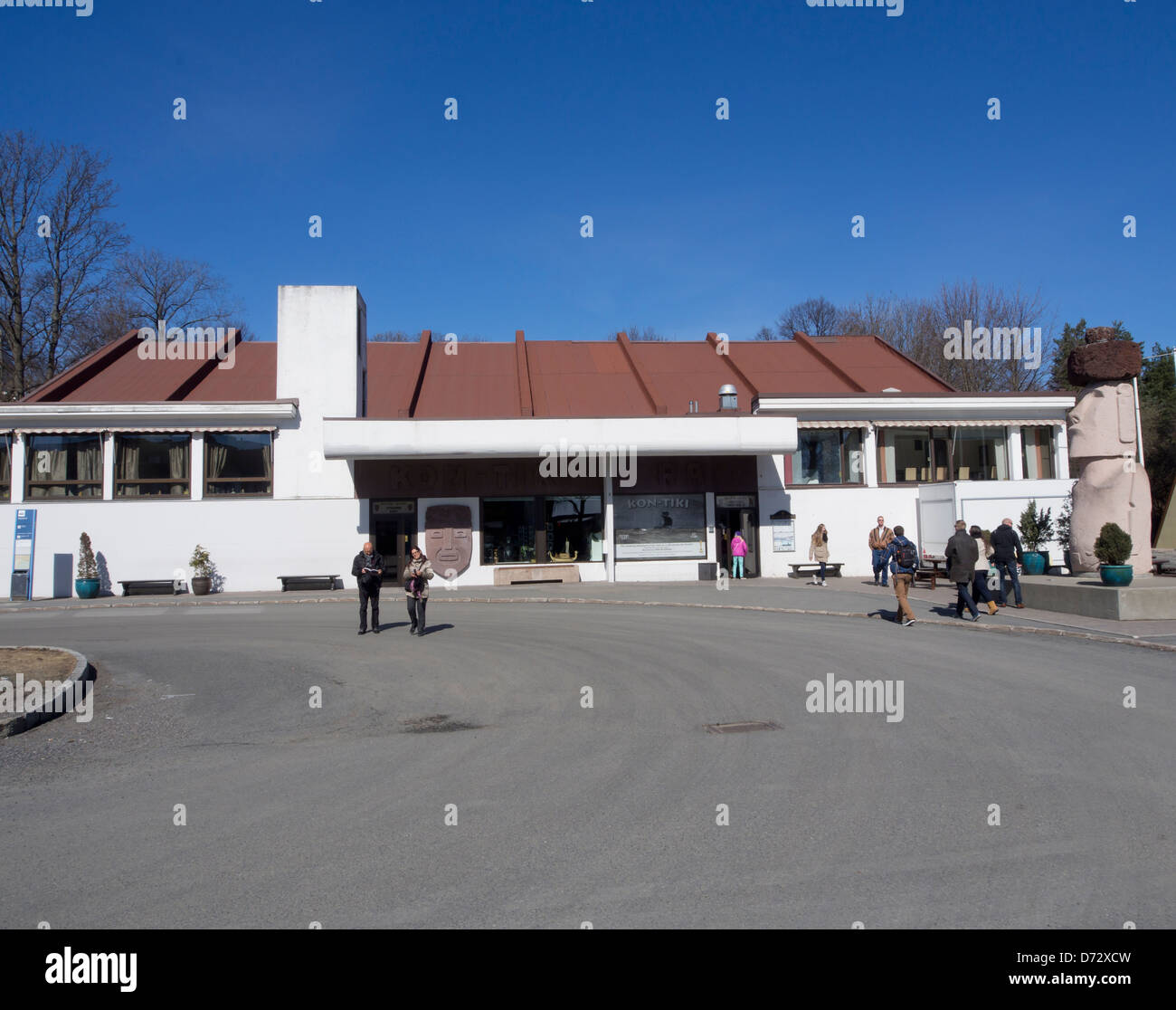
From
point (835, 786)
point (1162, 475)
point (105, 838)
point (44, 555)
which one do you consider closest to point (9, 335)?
point (44, 555)

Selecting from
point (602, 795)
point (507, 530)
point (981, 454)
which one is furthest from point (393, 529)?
point (602, 795)

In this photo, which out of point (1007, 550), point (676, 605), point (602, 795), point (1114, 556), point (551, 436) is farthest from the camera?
point (551, 436)

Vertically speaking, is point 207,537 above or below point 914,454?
below

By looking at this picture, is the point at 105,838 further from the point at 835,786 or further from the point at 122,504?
the point at 122,504

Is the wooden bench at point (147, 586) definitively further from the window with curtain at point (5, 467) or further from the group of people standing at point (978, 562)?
the group of people standing at point (978, 562)

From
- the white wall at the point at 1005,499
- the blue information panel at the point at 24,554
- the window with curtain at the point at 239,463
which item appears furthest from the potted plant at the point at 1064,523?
the blue information panel at the point at 24,554

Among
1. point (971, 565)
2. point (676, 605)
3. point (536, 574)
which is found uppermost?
point (971, 565)

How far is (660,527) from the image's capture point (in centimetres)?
2861

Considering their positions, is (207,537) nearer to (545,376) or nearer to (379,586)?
(379,586)

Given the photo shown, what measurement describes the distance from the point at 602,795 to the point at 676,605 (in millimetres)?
15202

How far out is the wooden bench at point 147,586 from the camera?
1053 inches

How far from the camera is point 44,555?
2653cm

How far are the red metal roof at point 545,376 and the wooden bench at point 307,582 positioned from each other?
5909mm
